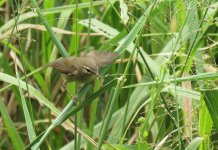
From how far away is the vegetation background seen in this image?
5.04 feet

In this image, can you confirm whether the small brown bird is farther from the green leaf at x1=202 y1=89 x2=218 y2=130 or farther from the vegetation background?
the green leaf at x1=202 y1=89 x2=218 y2=130

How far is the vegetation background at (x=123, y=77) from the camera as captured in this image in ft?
5.04

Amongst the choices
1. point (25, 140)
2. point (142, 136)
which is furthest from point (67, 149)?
point (142, 136)

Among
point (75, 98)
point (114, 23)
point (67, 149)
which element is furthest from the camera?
point (114, 23)

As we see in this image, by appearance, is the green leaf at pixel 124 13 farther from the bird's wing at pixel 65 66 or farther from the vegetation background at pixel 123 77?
the bird's wing at pixel 65 66

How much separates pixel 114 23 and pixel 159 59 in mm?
433

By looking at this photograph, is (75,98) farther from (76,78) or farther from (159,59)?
(159,59)

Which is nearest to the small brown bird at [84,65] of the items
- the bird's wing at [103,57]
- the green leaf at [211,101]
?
the bird's wing at [103,57]

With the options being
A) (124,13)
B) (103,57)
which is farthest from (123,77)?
(103,57)

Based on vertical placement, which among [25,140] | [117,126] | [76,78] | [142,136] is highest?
[76,78]

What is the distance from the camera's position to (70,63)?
5.90ft

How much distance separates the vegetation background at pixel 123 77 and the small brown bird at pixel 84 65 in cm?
6

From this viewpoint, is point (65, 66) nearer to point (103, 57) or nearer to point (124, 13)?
point (103, 57)

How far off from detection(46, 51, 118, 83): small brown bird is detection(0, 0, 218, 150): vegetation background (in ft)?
0.20
